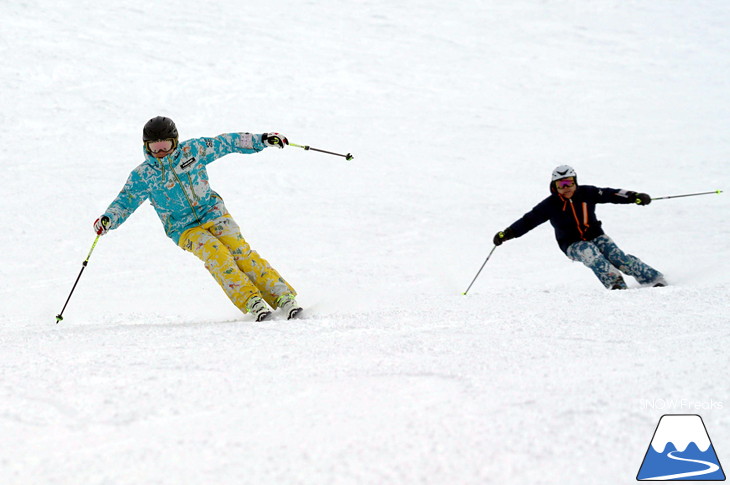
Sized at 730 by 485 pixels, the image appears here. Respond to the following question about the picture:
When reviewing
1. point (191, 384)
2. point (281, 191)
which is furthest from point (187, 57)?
point (191, 384)

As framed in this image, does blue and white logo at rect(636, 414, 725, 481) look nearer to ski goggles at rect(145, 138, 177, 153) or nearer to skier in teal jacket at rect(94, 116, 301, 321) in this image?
skier in teal jacket at rect(94, 116, 301, 321)

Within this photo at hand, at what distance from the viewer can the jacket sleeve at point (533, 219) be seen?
21.8ft

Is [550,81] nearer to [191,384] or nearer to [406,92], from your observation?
[406,92]

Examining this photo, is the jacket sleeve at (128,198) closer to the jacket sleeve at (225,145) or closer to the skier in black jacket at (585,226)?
the jacket sleeve at (225,145)

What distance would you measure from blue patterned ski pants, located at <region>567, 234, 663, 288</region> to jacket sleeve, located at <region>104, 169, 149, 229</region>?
373 centimetres

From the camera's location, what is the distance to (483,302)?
505 cm

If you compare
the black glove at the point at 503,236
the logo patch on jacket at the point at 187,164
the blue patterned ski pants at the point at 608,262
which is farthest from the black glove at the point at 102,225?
the blue patterned ski pants at the point at 608,262

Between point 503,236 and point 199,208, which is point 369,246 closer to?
point 503,236

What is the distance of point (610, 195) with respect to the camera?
649 centimetres

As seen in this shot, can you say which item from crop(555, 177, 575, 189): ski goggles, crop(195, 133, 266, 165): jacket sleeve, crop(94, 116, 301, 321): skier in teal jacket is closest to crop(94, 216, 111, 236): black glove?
crop(94, 116, 301, 321): skier in teal jacket

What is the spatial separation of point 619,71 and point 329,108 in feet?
30.0

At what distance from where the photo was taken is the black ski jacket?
6.55 meters

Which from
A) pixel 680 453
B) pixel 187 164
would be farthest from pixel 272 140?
pixel 680 453

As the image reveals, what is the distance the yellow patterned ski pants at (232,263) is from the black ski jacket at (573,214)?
7.74 ft
